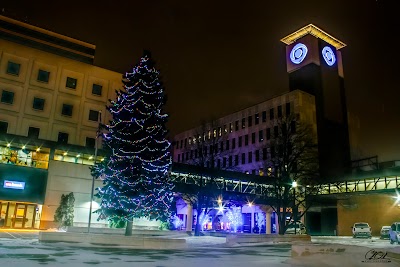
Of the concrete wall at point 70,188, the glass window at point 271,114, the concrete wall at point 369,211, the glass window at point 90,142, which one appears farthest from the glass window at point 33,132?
the concrete wall at point 369,211

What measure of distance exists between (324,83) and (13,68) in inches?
2328

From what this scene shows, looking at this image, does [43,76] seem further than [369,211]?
No

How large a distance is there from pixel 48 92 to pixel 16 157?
10.3 meters

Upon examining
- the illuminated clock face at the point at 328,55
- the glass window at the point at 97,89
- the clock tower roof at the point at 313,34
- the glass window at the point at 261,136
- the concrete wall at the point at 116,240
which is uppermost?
the clock tower roof at the point at 313,34

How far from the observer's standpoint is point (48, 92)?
45.5m

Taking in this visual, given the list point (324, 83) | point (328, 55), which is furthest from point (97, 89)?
point (328, 55)

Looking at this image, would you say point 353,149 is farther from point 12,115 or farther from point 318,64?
point 12,115

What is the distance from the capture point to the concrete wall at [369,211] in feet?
174

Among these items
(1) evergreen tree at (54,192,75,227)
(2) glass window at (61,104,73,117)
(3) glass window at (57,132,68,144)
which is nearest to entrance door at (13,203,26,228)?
(1) evergreen tree at (54,192,75,227)

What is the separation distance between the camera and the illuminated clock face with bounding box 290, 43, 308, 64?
3202 inches

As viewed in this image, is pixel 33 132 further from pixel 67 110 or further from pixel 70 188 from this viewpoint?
pixel 70 188

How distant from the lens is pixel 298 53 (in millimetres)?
83000

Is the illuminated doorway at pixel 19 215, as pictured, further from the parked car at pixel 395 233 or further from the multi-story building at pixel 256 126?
the parked car at pixel 395 233

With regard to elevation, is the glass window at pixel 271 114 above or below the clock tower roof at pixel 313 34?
below
